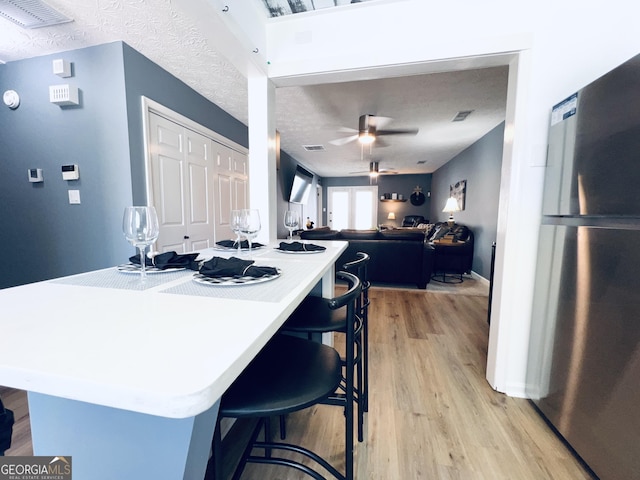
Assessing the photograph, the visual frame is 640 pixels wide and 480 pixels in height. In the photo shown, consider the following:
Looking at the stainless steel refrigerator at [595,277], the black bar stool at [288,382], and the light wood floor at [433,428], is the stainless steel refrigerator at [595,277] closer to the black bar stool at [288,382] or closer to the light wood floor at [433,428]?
the light wood floor at [433,428]

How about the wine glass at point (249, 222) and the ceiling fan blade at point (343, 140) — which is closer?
the wine glass at point (249, 222)

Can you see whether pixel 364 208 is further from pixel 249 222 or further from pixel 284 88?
pixel 249 222

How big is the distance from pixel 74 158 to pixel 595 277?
3355 mm

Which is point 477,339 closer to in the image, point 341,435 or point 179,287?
point 341,435

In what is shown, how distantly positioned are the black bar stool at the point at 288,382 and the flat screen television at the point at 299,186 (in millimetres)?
5028

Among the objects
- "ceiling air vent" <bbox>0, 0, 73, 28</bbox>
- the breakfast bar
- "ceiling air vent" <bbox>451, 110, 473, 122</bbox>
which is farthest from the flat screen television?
the breakfast bar

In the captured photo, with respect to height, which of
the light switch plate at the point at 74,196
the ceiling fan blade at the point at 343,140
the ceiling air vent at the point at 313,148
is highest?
the ceiling air vent at the point at 313,148

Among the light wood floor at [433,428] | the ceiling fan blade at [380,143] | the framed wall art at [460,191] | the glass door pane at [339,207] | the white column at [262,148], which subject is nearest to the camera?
the light wood floor at [433,428]

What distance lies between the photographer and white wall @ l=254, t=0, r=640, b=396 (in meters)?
1.38

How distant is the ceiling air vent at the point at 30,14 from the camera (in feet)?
5.33

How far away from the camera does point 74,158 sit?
7.08 ft

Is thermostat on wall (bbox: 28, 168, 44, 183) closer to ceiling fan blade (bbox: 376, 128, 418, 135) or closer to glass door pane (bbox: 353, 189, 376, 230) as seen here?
ceiling fan blade (bbox: 376, 128, 418, 135)

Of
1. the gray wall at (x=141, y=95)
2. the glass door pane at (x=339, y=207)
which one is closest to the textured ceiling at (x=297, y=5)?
the gray wall at (x=141, y=95)

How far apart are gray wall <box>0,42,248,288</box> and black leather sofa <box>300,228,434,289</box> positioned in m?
2.28
